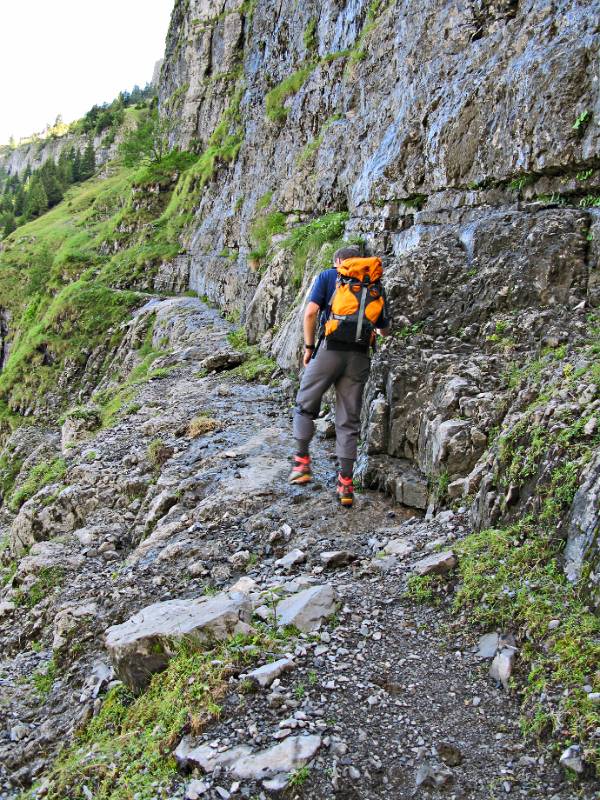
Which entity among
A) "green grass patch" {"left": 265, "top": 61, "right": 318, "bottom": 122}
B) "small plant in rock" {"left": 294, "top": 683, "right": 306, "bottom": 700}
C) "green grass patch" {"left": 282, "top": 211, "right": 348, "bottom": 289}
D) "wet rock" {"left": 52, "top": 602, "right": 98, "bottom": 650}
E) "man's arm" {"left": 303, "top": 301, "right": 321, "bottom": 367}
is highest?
"green grass patch" {"left": 265, "top": 61, "right": 318, "bottom": 122}

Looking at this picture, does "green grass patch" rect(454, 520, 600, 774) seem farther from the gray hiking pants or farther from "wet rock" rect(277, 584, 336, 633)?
the gray hiking pants

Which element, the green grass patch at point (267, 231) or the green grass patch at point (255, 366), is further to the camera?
the green grass patch at point (267, 231)

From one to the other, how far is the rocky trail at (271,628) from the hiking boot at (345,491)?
129mm

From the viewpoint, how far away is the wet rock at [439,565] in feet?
15.1

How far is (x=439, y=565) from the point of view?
464cm

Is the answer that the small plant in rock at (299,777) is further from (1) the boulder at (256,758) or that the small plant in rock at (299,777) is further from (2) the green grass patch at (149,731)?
(2) the green grass patch at (149,731)

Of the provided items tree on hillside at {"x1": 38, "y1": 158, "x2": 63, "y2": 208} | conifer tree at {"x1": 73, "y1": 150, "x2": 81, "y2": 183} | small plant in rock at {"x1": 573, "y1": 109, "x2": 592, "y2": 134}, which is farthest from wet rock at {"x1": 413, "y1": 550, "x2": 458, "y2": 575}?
conifer tree at {"x1": 73, "y1": 150, "x2": 81, "y2": 183}

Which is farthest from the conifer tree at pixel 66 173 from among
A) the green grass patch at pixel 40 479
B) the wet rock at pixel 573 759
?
the wet rock at pixel 573 759

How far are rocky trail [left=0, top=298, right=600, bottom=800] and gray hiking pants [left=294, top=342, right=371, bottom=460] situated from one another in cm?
70

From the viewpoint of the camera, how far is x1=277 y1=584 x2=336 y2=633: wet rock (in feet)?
14.2

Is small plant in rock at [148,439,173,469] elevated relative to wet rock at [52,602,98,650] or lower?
elevated

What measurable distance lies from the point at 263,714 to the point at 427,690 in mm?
1046

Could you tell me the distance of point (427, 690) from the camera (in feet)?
11.9

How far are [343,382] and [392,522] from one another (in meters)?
1.69
